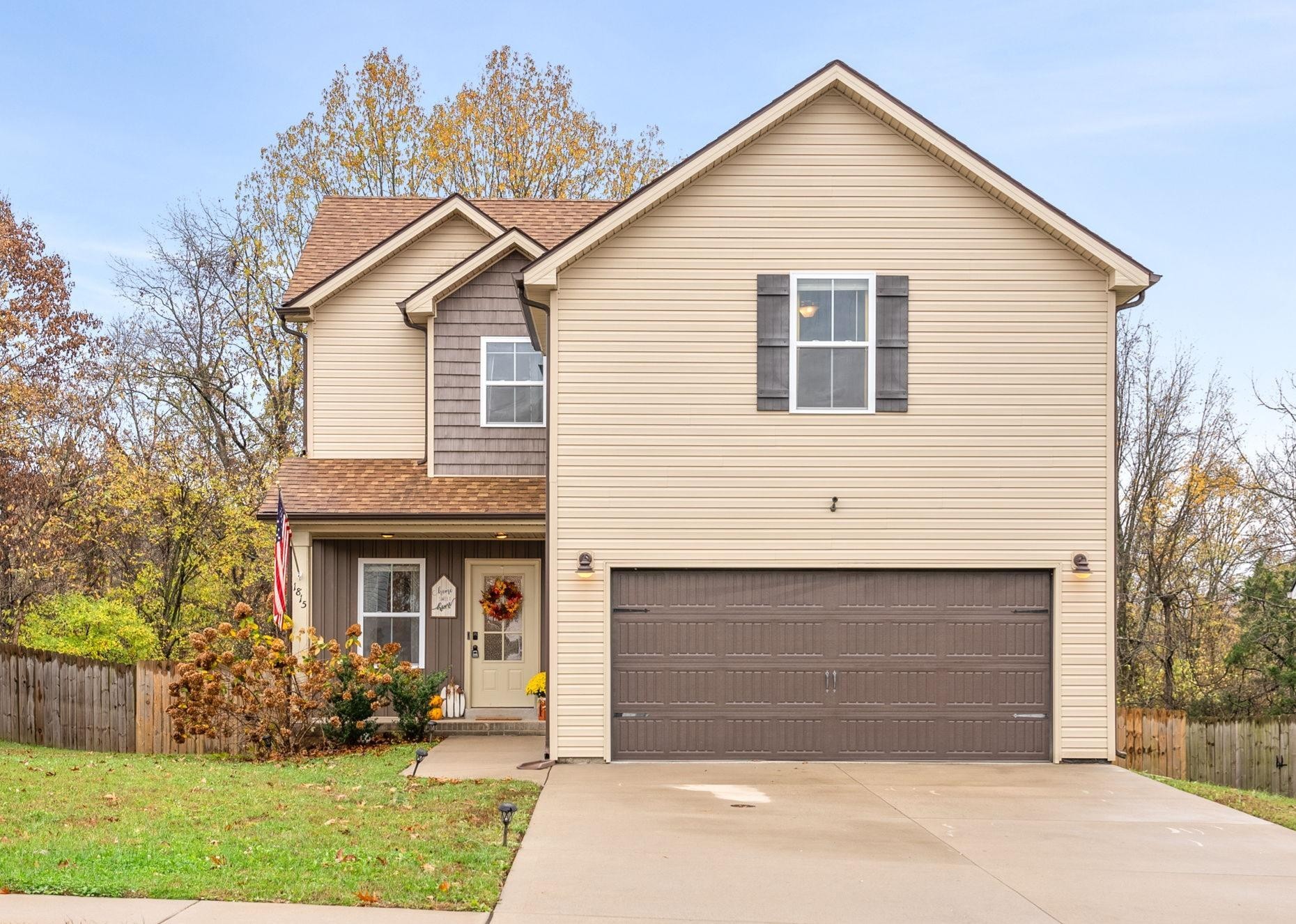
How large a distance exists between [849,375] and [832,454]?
0.89 m

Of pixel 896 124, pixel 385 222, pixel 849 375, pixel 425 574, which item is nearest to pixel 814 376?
pixel 849 375

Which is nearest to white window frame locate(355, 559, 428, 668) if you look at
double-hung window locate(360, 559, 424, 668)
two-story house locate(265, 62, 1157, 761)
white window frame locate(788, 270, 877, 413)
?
double-hung window locate(360, 559, 424, 668)

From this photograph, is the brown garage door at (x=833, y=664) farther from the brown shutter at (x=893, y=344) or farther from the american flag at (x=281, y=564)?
the american flag at (x=281, y=564)

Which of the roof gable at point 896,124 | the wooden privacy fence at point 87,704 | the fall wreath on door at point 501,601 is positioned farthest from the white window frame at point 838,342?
the wooden privacy fence at point 87,704

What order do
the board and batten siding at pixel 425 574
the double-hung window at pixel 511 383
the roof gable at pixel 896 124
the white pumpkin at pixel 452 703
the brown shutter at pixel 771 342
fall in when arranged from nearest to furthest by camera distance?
the roof gable at pixel 896 124
the brown shutter at pixel 771 342
the white pumpkin at pixel 452 703
the board and batten siding at pixel 425 574
the double-hung window at pixel 511 383

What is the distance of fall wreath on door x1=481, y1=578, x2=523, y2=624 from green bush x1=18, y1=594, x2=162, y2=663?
5823 millimetres

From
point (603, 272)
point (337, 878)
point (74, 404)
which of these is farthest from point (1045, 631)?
point (74, 404)

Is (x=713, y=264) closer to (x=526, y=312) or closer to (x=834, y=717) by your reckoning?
(x=526, y=312)

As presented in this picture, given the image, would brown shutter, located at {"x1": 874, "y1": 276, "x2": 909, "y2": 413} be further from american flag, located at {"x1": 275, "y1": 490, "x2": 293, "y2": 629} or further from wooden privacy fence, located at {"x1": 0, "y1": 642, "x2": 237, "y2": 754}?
wooden privacy fence, located at {"x1": 0, "y1": 642, "x2": 237, "y2": 754}

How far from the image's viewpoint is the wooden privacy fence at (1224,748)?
14445 mm

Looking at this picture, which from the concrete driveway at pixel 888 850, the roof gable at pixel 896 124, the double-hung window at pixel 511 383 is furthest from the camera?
the double-hung window at pixel 511 383

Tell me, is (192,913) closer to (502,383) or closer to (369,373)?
(502,383)

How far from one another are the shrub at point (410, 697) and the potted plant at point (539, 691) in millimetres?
1256

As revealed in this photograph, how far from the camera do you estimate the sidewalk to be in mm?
6066
